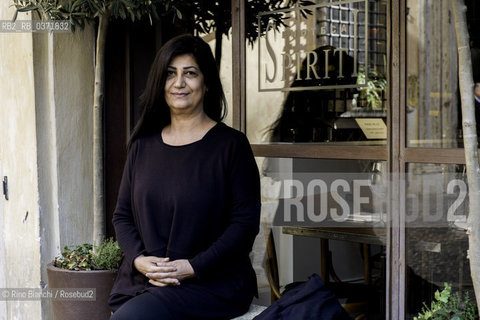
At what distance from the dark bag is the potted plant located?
1.12m

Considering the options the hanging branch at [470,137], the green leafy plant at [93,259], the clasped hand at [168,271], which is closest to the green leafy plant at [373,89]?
the hanging branch at [470,137]

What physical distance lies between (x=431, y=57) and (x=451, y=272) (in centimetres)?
111

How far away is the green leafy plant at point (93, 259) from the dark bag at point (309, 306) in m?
1.19

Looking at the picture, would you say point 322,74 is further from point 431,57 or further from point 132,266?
point 132,266

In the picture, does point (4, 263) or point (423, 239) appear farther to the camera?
point (4, 263)

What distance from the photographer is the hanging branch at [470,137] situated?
2258 mm

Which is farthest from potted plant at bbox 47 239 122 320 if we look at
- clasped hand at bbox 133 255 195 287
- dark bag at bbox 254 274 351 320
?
dark bag at bbox 254 274 351 320

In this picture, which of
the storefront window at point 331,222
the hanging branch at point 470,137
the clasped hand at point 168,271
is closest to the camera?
the hanging branch at point 470,137

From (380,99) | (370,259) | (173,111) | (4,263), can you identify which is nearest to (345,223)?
(370,259)

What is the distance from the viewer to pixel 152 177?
3.01m

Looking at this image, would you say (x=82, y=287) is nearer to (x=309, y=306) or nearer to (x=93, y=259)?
(x=93, y=259)
